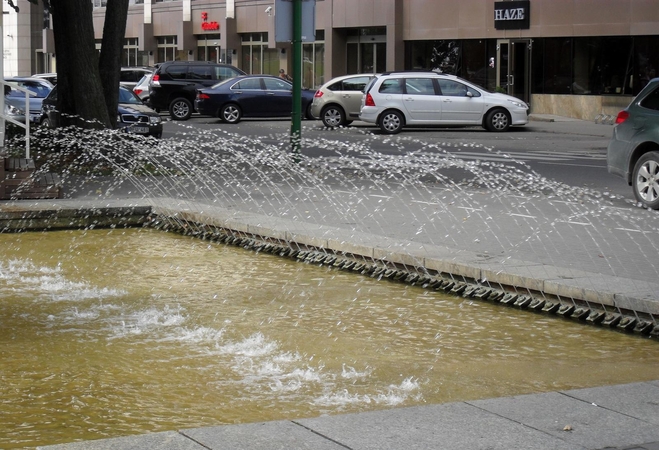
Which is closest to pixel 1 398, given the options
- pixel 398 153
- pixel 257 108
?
pixel 398 153

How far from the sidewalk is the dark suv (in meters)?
34.4

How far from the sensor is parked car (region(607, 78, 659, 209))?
46.8ft

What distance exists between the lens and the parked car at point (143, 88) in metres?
42.1

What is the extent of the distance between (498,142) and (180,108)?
1523 cm

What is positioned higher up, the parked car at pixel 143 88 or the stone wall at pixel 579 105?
the parked car at pixel 143 88

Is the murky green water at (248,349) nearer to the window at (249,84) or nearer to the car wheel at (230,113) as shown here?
the car wheel at (230,113)

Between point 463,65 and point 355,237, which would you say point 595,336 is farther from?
point 463,65

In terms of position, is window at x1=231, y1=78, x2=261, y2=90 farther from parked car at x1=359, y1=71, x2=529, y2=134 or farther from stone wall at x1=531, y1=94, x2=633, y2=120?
stone wall at x1=531, y1=94, x2=633, y2=120

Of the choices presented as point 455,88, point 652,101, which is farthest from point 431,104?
point 652,101

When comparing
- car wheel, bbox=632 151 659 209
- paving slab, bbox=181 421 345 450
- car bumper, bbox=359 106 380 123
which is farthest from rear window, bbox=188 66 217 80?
paving slab, bbox=181 421 345 450

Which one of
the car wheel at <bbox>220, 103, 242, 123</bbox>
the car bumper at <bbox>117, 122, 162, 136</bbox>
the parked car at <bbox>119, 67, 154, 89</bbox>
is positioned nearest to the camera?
the car bumper at <bbox>117, 122, 162, 136</bbox>

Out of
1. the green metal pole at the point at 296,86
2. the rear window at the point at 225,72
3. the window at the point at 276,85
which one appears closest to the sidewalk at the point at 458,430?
the green metal pole at the point at 296,86

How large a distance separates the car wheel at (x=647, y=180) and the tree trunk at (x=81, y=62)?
953cm

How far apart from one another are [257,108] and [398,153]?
13.4 metres
